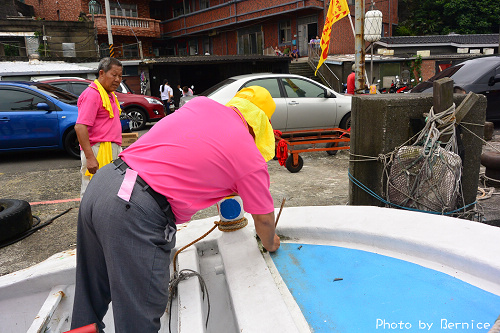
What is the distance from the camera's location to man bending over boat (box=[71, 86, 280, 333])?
1.55 meters

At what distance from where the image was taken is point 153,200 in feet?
5.25

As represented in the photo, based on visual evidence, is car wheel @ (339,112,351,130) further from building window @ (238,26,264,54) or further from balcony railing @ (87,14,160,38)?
balcony railing @ (87,14,160,38)

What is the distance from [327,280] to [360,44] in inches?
318

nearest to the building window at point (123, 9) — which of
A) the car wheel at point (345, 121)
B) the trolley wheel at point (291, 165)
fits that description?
the car wheel at point (345, 121)

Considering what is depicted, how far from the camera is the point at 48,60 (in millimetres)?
17688

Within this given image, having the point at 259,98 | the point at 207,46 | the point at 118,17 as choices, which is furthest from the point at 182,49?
the point at 259,98

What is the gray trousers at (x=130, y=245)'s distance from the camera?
153 centimetres

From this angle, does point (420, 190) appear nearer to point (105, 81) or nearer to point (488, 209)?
point (488, 209)

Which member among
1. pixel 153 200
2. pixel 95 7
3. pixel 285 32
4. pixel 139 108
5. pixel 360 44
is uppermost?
pixel 95 7

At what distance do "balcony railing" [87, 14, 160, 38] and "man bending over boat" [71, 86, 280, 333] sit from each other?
27.7 meters

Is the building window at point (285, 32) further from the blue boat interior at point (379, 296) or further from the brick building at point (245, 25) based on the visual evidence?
the blue boat interior at point (379, 296)

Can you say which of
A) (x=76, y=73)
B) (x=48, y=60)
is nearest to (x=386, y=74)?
(x=76, y=73)

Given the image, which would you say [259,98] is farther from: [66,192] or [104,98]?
[66,192]

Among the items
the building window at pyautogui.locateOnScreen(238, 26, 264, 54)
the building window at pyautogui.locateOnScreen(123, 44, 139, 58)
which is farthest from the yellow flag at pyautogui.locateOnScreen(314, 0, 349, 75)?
the building window at pyautogui.locateOnScreen(123, 44, 139, 58)
